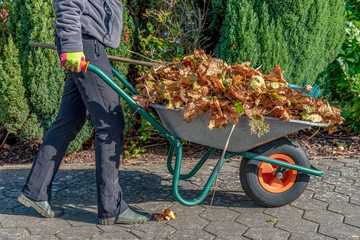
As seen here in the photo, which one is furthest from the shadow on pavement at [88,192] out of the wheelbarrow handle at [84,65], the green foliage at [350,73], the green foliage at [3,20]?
the green foliage at [350,73]

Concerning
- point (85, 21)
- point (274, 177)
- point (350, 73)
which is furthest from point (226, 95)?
point (350, 73)

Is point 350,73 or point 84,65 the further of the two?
point 350,73

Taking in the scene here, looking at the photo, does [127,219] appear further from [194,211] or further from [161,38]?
[161,38]

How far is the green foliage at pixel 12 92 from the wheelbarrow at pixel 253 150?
4.72 ft

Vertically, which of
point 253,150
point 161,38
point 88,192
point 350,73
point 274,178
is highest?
point 161,38

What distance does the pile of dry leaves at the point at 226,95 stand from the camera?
2355mm

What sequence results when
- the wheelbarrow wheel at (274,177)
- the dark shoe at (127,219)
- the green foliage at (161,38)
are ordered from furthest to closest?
the green foliage at (161,38) < the wheelbarrow wheel at (274,177) < the dark shoe at (127,219)

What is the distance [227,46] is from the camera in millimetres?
3840

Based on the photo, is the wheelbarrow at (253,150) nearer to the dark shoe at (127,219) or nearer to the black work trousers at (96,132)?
the black work trousers at (96,132)

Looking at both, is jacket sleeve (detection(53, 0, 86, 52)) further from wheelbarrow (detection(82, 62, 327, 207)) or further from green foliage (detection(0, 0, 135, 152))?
green foliage (detection(0, 0, 135, 152))

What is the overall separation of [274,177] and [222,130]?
64 cm

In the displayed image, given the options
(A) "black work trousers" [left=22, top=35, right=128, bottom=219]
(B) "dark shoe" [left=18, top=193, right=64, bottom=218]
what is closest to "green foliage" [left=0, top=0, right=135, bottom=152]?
(A) "black work trousers" [left=22, top=35, right=128, bottom=219]

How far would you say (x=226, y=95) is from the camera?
7.86 feet

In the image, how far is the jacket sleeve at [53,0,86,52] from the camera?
2.29 metres
